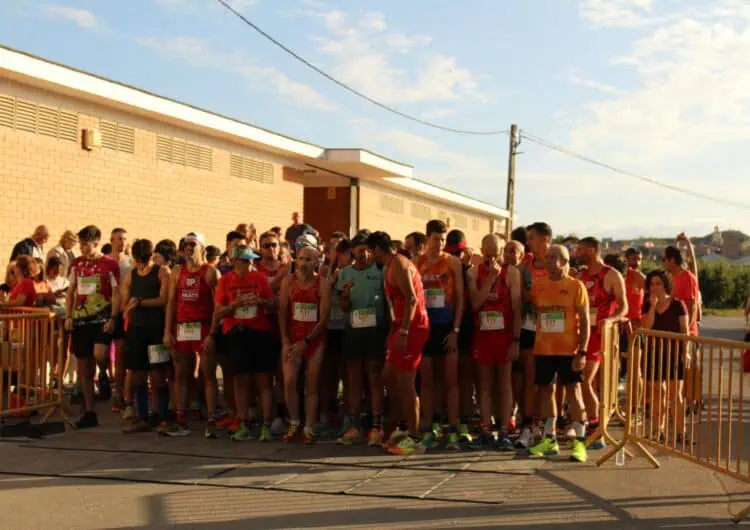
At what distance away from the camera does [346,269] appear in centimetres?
886

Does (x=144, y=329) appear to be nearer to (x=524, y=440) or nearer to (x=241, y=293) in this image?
(x=241, y=293)

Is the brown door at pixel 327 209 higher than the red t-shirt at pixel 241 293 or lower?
higher

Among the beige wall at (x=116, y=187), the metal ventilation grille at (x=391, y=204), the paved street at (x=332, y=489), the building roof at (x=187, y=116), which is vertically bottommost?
the paved street at (x=332, y=489)

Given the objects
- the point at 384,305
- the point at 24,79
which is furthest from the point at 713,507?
the point at 24,79

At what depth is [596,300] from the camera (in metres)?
9.27

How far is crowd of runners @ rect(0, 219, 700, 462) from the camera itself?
Answer: 27.1 ft

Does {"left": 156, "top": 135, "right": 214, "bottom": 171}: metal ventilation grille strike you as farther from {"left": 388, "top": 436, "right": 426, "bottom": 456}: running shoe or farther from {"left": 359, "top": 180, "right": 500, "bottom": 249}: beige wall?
{"left": 388, "top": 436, "right": 426, "bottom": 456}: running shoe

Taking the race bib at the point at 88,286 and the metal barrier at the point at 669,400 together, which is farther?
the race bib at the point at 88,286

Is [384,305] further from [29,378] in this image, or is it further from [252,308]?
[29,378]

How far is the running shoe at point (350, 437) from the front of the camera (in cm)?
859

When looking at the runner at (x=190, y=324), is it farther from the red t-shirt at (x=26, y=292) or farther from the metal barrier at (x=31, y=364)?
the red t-shirt at (x=26, y=292)

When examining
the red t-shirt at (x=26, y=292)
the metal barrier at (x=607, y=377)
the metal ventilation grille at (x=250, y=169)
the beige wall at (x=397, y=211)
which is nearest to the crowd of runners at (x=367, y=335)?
the metal barrier at (x=607, y=377)

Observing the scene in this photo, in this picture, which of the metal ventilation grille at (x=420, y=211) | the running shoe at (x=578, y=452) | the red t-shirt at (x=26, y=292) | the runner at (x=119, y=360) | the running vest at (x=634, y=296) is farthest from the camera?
the metal ventilation grille at (x=420, y=211)

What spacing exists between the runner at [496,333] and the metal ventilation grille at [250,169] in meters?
11.2
